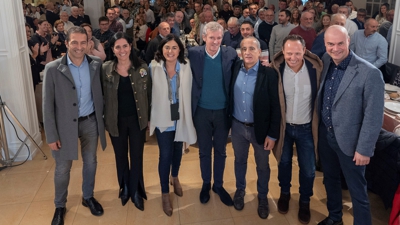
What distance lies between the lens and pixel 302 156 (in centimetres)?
276

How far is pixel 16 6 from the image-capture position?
12.4ft

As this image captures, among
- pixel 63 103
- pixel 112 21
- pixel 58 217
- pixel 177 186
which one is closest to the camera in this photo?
pixel 63 103

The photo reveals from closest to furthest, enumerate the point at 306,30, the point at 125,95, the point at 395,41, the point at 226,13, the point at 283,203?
the point at 125,95 → the point at 283,203 → the point at 395,41 → the point at 306,30 → the point at 226,13

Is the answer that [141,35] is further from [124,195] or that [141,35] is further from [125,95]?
[125,95]

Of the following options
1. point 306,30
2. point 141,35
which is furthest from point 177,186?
point 141,35

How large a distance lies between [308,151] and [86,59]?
5.95ft

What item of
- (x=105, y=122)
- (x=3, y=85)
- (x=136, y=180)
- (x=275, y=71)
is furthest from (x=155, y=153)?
(x=275, y=71)

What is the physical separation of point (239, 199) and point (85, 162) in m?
1.33

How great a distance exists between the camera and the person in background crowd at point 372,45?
4.39 meters

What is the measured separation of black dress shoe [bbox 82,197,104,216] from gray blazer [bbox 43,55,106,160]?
0.53 m

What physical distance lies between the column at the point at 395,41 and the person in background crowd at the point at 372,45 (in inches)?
4.5

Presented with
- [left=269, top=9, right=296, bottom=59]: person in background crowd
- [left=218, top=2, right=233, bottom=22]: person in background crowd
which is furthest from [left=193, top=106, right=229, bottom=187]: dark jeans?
[left=218, top=2, right=233, bottom=22]: person in background crowd

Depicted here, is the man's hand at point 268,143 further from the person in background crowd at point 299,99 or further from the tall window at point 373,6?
the tall window at point 373,6

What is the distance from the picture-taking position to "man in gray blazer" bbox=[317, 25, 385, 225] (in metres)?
2.14
